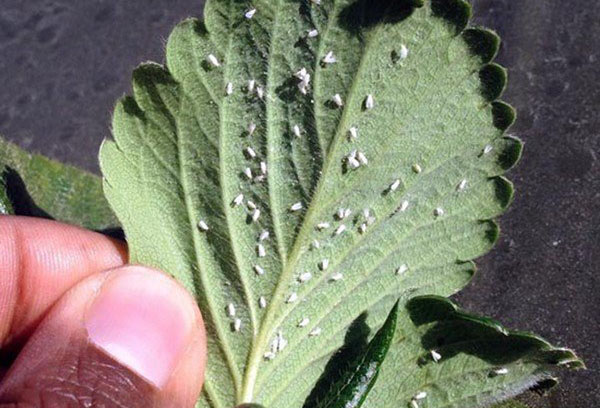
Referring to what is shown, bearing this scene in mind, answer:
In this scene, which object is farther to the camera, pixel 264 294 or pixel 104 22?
pixel 104 22

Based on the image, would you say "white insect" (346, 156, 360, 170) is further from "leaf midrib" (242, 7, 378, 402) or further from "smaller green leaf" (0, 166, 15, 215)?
"smaller green leaf" (0, 166, 15, 215)

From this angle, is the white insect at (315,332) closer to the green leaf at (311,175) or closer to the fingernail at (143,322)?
the green leaf at (311,175)

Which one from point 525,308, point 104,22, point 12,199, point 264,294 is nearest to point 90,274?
point 12,199

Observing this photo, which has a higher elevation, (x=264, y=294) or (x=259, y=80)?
(x=259, y=80)

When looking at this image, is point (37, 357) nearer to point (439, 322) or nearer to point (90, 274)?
point (90, 274)

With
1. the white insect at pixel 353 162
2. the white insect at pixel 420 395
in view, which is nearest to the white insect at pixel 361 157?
the white insect at pixel 353 162

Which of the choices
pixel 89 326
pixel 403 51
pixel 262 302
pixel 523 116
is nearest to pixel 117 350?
pixel 89 326

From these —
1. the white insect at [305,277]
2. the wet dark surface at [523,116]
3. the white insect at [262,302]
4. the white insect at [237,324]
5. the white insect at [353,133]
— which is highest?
the white insect at [353,133]

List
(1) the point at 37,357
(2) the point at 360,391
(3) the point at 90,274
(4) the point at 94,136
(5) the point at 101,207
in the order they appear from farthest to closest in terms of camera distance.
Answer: (4) the point at 94,136, (5) the point at 101,207, (3) the point at 90,274, (1) the point at 37,357, (2) the point at 360,391
